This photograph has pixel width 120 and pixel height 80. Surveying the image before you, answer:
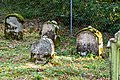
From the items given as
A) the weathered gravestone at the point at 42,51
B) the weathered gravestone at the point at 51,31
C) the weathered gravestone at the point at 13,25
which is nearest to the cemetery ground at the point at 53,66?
the weathered gravestone at the point at 42,51

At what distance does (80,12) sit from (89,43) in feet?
18.9

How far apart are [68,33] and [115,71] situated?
1121cm

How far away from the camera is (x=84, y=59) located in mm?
10602

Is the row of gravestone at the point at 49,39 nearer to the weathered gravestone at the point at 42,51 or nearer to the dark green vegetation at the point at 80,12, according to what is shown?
the weathered gravestone at the point at 42,51

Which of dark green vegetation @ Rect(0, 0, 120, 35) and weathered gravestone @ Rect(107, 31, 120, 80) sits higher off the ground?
dark green vegetation @ Rect(0, 0, 120, 35)

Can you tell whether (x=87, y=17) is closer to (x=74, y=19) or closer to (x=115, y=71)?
(x=74, y=19)

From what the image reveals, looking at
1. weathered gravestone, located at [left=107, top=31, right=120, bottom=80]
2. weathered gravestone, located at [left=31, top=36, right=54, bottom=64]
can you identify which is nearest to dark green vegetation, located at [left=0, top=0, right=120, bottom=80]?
weathered gravestone, located at [left=31, top=36, right=54, bottom=64]

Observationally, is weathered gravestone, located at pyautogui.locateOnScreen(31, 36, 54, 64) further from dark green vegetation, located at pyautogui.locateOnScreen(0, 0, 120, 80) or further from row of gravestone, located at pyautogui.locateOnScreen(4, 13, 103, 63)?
dark green vegetation, located at pyautogui.locateOnScreen(0, 0, 120, 80)

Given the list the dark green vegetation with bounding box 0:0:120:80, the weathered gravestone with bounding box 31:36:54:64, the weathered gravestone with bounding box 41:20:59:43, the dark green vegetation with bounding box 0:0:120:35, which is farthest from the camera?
the dark green vegetation with bounding box 0:0:120:35

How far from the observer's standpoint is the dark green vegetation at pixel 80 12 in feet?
51.1

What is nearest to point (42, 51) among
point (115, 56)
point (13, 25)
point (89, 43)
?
point (89, 43)

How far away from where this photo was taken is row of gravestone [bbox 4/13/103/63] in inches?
380

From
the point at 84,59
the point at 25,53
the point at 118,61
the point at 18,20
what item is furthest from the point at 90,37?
the point at 118,61

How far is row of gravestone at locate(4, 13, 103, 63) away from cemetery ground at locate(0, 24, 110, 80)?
275 millimetres
